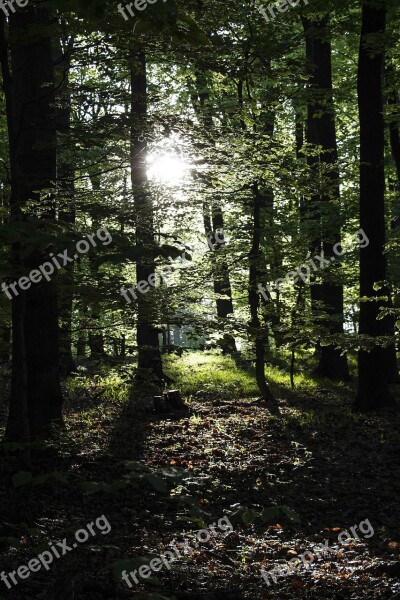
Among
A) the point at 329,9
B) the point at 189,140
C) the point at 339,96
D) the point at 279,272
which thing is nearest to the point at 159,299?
the point at 189,140

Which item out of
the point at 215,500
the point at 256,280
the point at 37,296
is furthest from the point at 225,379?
the point at 37,296

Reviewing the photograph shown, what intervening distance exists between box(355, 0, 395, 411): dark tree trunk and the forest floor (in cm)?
73

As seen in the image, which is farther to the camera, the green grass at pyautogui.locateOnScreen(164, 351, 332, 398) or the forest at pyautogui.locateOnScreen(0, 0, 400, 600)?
the green grass at pyautogui.locateOnScreen(164, 351, 332, 398)

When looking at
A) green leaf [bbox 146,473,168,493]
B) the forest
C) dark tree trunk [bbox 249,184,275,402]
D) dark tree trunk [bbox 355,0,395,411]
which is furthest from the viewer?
dark tree trunk [bbox 249,184,275,402]

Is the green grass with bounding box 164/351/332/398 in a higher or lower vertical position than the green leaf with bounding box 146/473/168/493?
lower

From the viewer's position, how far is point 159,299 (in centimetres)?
877

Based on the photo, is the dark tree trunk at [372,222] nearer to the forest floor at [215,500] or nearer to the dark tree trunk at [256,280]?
the forest floor at [215,500]

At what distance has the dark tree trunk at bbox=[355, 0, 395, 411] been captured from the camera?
1105cm

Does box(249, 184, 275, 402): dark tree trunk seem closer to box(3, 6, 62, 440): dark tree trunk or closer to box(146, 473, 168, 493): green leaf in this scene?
box(3, 6, 62, 440): dark tree trunk

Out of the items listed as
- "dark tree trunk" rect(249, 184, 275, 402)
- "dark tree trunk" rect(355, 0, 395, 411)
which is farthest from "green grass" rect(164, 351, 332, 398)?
"dark tree trunk" rect(355, 0, 395, 411)

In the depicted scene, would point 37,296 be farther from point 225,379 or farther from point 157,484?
point 225,379

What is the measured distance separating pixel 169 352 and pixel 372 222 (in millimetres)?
5449

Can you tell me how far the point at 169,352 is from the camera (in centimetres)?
809

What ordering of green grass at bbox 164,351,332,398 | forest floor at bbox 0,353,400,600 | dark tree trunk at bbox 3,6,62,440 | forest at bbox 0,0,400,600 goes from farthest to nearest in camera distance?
green grass at bbox 164,351,332,398
dark tree trunk at bbox 3,6,62,440
forest at bbox 0,0,400,600
forest floor at bbox 0,353,400,600
